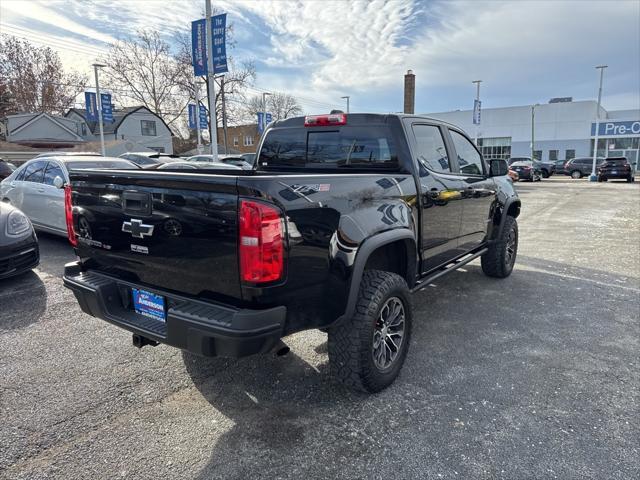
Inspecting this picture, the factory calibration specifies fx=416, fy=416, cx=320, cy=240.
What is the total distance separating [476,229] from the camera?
4.71m

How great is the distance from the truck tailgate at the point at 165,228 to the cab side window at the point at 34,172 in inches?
217

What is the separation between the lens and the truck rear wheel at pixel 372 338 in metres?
2.67

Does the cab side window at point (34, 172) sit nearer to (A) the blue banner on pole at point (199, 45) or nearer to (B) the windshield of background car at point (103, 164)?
(B) the windshield of background car at point (103, 164)

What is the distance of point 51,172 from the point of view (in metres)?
7.18

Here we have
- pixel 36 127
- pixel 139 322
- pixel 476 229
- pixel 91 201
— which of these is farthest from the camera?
pixel 36 127

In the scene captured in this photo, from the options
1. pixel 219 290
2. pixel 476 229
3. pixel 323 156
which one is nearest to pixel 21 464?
pixel 219 290

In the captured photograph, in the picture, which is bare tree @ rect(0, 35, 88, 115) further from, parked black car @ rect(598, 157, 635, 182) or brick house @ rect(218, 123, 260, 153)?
parked black car @ rect(598, 157, 635, 182)

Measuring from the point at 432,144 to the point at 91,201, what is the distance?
286 cm

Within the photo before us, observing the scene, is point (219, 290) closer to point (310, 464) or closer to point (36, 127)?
point (310, 464)

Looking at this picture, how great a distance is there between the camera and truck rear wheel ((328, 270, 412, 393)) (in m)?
2.67

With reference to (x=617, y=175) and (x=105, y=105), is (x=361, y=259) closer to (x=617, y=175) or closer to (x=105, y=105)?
(x=617, y=175)

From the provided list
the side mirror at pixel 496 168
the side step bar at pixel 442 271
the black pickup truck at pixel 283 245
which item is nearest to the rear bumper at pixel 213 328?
the black pickup truck at pixel 283 245

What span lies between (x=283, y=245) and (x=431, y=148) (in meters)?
2.22

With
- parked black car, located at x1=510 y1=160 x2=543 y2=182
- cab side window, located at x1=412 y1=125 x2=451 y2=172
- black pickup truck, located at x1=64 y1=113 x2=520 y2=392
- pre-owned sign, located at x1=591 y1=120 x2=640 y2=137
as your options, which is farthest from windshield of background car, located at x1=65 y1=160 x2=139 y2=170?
pre-owned sign, located at x1=591 y1=120 x2=640 y2=137
